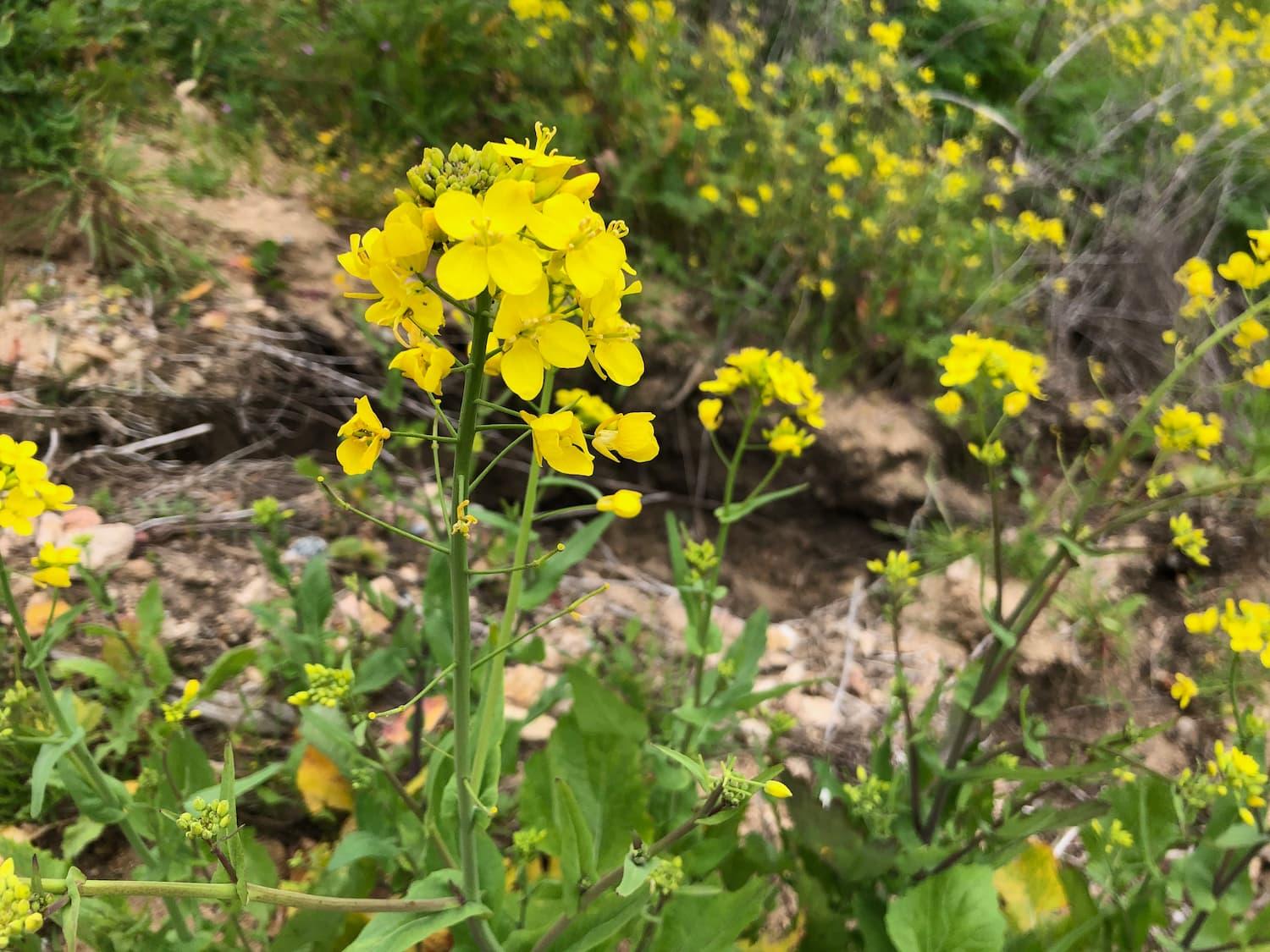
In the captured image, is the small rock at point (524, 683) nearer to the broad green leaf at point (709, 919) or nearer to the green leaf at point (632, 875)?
the broad green leaf at point (709, 919)

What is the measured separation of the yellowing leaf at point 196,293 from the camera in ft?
9.51

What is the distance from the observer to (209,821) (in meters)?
0.92

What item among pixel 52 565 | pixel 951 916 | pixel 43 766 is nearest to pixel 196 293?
pixel 52 565

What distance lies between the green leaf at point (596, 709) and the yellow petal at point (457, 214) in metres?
1.17

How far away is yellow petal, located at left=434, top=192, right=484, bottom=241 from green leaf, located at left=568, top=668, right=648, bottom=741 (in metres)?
1.17

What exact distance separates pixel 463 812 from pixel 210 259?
8.99 ft

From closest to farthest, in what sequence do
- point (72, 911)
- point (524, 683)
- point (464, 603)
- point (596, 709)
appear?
point (72, 911) < point (464, 603) < point (596, 709) < point (524, 683)

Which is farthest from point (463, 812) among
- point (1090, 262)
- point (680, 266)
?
point (1090, 262)

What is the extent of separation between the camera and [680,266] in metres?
3.67

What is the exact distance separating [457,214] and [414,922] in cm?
99

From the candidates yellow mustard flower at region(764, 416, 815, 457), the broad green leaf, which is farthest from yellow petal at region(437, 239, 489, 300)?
the broad green leaf

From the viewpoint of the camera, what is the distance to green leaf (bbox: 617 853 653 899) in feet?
3.05

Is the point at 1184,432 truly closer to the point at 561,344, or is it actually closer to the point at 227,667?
the point at 561,344

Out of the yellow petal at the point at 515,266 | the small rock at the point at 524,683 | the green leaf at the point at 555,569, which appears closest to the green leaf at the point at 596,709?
the green leaf at the point at 555,569
